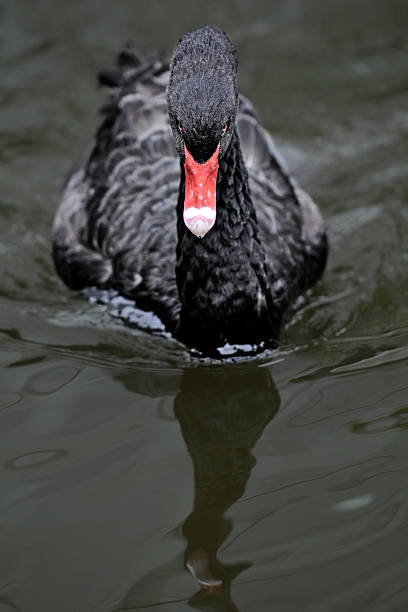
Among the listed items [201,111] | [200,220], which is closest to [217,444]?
[200,220]

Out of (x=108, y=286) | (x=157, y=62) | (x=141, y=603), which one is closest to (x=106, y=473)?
(x=141, y=603)

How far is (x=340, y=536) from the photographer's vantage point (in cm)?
344

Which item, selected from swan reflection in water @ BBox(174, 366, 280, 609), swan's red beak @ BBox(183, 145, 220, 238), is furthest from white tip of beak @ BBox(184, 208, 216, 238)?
swan reflection in water @ BBox(174, 366, 280, 609)

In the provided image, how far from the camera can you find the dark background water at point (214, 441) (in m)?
3.30

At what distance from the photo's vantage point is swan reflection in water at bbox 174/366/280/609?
3379 mm

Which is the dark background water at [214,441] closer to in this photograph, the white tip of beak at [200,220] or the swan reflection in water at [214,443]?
the swan reflection in water at [214,443]

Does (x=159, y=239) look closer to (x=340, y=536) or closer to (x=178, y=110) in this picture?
(x=178, y=110)

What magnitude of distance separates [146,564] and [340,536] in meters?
0.82

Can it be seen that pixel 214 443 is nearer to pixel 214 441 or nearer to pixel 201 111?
pixel 214 441

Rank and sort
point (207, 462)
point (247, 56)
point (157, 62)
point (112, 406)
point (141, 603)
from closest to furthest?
point (141, 603) → point (207, 462) → point (112, 406) → point (157, 62) → point (247, 56)

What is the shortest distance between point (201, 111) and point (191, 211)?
1.46 ft

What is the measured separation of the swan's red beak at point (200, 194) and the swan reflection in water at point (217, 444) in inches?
39.9

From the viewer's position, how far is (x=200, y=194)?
12.3 ft

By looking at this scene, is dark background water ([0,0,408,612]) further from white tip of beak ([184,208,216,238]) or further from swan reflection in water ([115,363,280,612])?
white tip of beak ([184,208,216,238])
